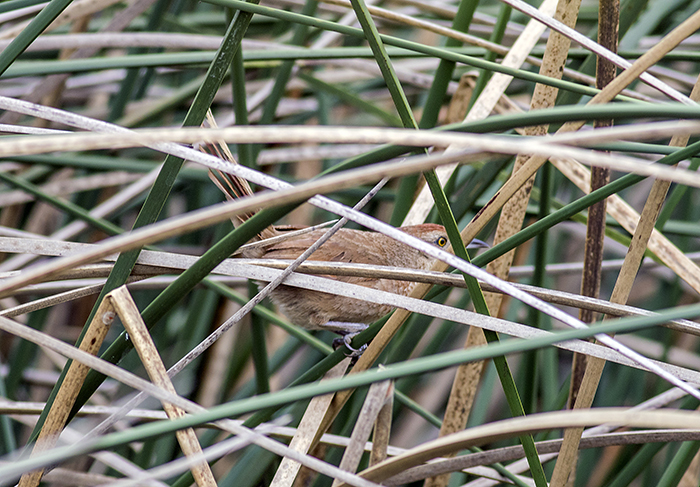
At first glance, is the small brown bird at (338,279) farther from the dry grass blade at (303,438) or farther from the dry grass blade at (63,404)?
the dry grass blade at (63,404)

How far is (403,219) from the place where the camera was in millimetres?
1906

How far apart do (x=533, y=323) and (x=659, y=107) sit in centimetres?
125

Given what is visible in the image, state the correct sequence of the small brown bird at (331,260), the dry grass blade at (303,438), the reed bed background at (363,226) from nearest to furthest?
the reed bed background at (363,226)
the dry grass blade at (303,438)
the small brown bird at (331,260)

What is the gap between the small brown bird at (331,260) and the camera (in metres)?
1.93

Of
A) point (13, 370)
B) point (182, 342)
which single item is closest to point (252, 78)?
point (182, 342)

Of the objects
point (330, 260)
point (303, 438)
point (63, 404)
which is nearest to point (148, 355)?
point (63, 404)

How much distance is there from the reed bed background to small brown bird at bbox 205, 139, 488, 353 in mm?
94

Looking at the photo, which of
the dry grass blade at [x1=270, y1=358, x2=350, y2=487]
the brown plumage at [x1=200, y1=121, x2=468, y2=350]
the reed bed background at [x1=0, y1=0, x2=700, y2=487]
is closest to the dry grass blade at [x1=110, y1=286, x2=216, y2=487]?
the reed bed background at [x1=0, y1=0, x2=700, y2=487]

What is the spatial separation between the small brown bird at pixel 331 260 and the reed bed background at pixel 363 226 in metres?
0.09

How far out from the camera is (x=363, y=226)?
2.10 m

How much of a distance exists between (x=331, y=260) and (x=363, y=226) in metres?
0.17

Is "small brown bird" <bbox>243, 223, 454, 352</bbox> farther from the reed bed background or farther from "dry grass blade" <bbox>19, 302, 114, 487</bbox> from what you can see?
"dry grass blade" <bbox>19, 302, 114, 487</bbox>

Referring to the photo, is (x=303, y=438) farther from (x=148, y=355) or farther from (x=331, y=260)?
(x=331, y=260)

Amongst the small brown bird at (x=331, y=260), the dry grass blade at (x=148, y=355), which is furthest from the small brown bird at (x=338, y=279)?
the dry grass blade at (x=148, y=355)
